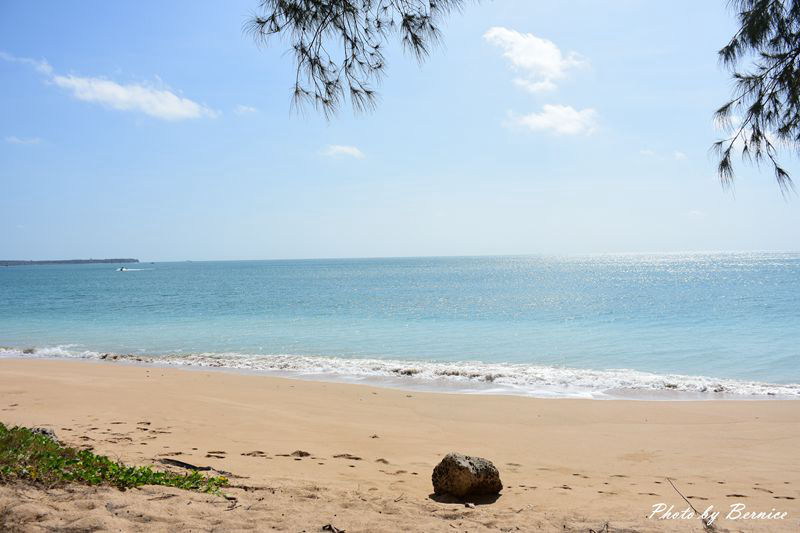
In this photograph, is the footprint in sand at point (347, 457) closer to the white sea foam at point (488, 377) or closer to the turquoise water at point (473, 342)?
the white sea foam at point (488, 377)

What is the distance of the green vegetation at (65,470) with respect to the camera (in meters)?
4.16

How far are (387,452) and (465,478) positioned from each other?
6.80ft

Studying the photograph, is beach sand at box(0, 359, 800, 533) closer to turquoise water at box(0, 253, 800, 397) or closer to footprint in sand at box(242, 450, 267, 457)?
footprint in sand at box(242, 450, 267, 457)

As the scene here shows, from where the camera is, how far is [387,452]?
6.94m

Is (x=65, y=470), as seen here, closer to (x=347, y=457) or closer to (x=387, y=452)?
(x=347, y=457)

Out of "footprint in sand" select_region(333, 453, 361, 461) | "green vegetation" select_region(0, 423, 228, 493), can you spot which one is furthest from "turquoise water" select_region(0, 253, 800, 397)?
"green vegetation" select_region(0, 423, 228, 493)

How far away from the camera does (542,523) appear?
4.27 meters

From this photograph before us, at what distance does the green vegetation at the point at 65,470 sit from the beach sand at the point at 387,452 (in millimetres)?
195

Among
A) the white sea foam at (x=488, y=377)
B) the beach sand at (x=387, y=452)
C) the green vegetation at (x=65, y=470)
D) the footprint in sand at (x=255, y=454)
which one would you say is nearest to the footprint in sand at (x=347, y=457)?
the beach sand at (x=387, y=452)

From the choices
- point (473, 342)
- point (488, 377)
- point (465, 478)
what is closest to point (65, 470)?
point (465, 478)

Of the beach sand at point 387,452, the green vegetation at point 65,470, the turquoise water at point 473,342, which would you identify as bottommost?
the turquoise water at point 473,342

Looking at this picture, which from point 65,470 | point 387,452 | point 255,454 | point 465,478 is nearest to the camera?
point 65,470

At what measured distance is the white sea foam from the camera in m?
11.7

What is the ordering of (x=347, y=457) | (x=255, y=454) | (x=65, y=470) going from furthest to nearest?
(x=347, y=457) → (x=255, y=454) → (x=65, y=470)
